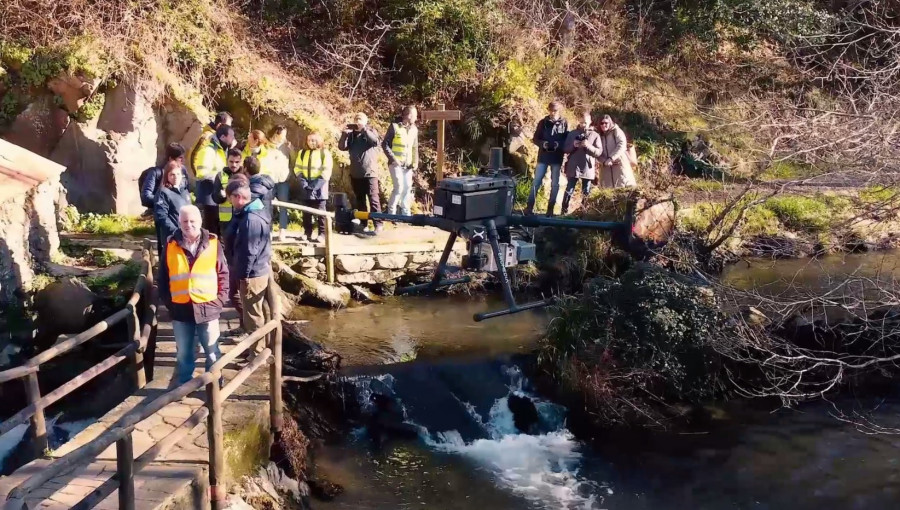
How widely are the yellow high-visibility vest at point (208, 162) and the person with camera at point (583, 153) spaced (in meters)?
5.09

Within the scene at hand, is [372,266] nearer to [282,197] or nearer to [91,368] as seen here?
[282,197]

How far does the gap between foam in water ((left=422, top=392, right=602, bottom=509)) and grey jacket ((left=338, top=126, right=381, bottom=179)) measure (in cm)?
432

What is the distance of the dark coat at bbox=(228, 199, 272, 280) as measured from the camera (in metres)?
6.96

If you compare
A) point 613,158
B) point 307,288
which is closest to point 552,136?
point 613,158

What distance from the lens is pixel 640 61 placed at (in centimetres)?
Answer: 1970

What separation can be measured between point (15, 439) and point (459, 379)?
171 inches

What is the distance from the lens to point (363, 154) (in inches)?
456

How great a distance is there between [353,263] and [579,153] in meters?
3.71

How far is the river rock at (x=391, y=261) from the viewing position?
11695 mm

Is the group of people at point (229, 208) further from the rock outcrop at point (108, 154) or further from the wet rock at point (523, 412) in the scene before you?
the wet rock at point (523, 412)

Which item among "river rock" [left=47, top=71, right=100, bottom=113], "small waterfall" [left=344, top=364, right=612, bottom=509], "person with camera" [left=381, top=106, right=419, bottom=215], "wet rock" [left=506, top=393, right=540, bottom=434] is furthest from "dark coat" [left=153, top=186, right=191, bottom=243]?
"river rock" [left=47, top=71, right=100, bottom=113]

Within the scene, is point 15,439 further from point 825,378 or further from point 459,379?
point 825,378

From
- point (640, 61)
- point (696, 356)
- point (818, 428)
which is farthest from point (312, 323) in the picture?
point (640, 61)

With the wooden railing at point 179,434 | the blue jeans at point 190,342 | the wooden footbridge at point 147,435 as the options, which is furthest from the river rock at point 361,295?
the blue jeans at point 190,342
